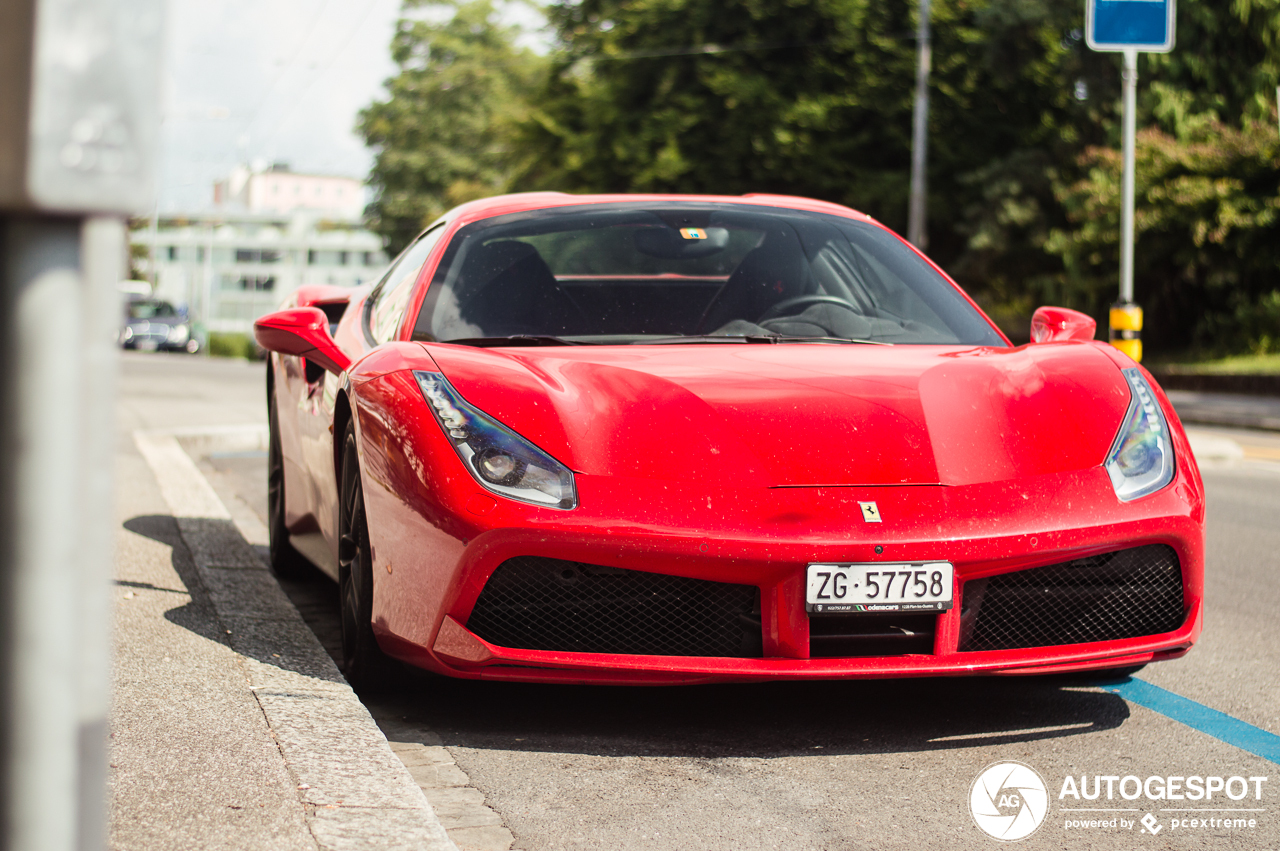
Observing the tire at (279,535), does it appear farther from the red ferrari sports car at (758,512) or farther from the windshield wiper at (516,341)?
the windshield wiper at (516,341)

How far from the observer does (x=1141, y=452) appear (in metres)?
3.44

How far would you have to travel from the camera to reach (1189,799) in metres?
3.01

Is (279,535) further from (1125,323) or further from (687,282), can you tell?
(1125,323)

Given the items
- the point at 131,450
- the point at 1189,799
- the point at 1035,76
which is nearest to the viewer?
the point at 1189,799

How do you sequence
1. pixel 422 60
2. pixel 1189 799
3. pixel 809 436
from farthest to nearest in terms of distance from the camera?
pixel 422 60 < pixel 809 436 < pixel 1189 799

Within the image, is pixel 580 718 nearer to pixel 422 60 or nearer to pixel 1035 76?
pixel 1035 76

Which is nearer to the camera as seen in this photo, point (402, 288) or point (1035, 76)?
point (402, 288)

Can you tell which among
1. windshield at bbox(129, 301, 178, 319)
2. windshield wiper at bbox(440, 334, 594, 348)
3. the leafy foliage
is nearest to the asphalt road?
windshield wiper at bbox(440, 334, 594, 348)

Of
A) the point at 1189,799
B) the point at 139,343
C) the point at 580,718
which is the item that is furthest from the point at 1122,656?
the point at 139,343

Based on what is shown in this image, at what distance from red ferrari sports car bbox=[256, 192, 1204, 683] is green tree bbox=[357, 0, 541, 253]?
183 feet

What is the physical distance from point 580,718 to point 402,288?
152 centimetres

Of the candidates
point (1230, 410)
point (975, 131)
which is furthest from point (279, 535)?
point (975, 131)
